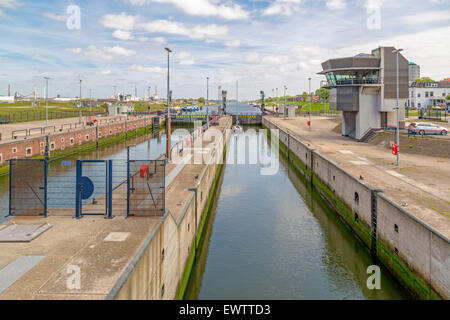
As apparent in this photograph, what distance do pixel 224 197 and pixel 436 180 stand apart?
16.5 m

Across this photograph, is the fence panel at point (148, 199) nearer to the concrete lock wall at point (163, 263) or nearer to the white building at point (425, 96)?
the concrete lock wall at point (163, 263)

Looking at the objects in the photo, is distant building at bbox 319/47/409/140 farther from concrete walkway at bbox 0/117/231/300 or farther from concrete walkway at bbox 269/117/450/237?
concrete walkway at bbox 0/117/231/300

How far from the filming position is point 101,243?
36.0ft

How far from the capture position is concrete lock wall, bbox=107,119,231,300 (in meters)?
8.55

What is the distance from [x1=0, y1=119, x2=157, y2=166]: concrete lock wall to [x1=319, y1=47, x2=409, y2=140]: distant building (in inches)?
1523

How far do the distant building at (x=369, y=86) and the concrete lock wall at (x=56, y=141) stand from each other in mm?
38694

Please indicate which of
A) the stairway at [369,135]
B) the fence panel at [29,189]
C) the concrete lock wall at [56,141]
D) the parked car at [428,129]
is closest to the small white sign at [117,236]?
the fence panel at [29,189]

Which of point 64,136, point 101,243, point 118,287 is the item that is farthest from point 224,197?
point 64,136

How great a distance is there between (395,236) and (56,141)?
45.4 m

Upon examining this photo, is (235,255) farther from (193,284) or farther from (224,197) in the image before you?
(224,197)

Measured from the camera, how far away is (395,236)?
54.1 feet

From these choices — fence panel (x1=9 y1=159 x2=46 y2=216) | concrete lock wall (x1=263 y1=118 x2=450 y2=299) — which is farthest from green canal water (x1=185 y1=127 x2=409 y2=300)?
fence panel (x1=9 y1=159 x2=46 y2=216)

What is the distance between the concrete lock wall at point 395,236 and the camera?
12.7 metres

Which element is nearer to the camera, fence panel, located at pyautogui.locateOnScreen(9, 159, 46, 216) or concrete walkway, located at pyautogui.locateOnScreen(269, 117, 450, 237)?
fence panel, located at pyautogui.locateOnScreen(9, 159, 46, 216)
